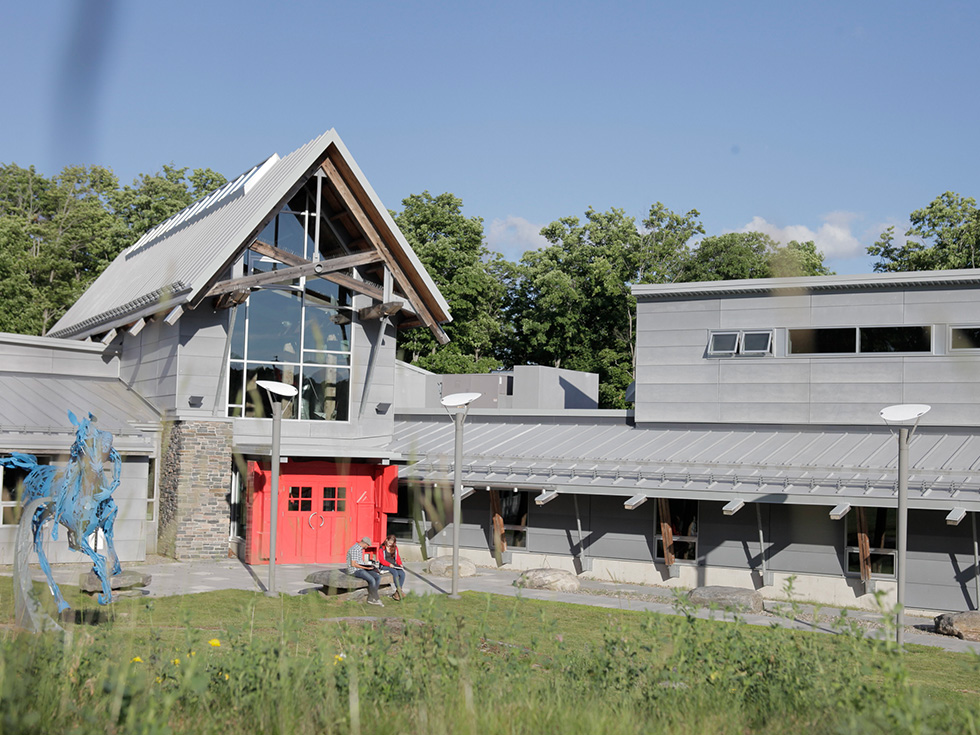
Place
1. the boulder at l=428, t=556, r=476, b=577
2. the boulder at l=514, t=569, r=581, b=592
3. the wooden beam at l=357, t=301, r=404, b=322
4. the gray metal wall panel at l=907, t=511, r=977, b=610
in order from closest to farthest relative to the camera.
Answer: the gray metal wall panel at l=907, t=511, r=977, b=610, the boulder at l=514, t=569, r=581, b=592, the boulder at l=428, t=556, r=476, b=577, the wooden beam at l=357, t=301, r=404, b=322

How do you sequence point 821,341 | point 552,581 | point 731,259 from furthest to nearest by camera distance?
point 731,259 → point 821,341 → point 552,581

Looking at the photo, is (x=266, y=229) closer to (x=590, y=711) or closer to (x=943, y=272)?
(x=943, y=272)

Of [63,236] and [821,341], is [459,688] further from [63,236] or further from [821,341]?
[63,236]

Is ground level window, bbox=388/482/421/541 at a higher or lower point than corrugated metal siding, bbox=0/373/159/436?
lower

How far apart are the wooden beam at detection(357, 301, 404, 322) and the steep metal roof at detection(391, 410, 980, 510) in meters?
3.25

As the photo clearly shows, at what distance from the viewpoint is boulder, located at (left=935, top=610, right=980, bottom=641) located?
1583 centimetres

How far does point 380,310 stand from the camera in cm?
2391

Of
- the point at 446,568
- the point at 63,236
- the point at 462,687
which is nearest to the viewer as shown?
the point at 462,687

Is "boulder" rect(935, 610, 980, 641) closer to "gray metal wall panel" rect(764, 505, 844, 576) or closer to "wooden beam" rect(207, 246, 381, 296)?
"gray metal wall panel" rect(764, 505, 844, 576)

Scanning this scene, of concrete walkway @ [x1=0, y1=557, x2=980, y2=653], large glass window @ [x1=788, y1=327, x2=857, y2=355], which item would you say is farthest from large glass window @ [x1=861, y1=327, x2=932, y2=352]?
concrete walkway @ [x1=0, y1=557, x2=980, y2=653]

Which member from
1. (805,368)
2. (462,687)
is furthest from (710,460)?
(462,687)

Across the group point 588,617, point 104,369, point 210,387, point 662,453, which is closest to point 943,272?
point 662,453

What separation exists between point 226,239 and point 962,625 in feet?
52.0

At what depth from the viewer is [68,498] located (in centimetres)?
1201
